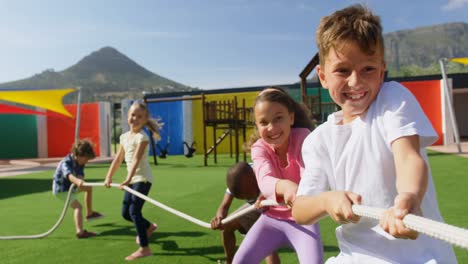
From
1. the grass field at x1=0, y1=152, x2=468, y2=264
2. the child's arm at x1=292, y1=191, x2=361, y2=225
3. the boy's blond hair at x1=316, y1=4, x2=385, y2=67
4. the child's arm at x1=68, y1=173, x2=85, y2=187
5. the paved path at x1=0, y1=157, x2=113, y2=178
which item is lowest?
the paved path at x1=0, y1=157, x2=113, y2=178

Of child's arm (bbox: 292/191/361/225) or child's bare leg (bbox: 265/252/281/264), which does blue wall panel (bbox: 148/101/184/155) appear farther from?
child's arm (bbox: 292/191/361/225)

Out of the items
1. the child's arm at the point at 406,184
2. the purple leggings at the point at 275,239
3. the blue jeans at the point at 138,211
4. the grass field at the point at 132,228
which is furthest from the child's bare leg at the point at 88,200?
the child's arm at the point at 406,184

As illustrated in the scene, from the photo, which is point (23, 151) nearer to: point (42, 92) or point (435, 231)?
point (42, 92)

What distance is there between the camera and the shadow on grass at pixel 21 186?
984 cm

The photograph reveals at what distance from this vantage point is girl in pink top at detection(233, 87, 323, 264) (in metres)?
2.67

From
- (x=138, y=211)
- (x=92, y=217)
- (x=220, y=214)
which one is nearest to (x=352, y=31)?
(x=220, y=214)

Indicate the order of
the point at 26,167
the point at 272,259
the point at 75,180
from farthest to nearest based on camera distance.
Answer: the point at 26,167, the point at 75,180, the point at 272,259

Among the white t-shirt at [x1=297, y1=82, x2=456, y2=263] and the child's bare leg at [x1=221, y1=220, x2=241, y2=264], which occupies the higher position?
the white t-shirt at [x1=297, y1=82, x2=456, y2=263]

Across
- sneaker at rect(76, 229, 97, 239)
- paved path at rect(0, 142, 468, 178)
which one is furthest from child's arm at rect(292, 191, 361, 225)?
paved path at rect(0, 142, 468, 178)

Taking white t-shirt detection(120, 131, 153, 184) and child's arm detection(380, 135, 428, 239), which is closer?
child's arm detection(380, 135, 428, 239)

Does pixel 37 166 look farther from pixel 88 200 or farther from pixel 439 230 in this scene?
pixel 439 230

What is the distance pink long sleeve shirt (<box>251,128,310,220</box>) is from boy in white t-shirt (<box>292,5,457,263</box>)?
1080 millimetres

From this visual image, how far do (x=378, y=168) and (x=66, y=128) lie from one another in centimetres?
2424

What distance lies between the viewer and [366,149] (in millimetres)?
1414
